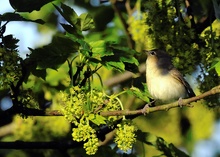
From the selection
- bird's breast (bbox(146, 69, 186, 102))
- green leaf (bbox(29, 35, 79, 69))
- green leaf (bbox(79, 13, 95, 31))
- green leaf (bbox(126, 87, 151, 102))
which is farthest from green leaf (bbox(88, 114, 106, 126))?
bird's breast (bbox(146, 69, 186, 102))

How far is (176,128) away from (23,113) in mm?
3347

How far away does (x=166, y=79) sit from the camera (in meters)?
4.95

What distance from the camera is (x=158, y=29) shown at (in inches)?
167

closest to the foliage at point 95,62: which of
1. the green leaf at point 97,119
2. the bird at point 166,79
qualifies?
the green leaf at point 97,119

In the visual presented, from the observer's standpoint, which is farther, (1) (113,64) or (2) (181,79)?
(2) (181,79)

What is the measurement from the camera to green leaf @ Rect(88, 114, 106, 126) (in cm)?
361

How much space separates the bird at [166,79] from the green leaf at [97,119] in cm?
110

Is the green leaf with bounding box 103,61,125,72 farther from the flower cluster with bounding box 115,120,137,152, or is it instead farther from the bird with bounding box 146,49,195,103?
the bird with bounding box 146,49,195,103

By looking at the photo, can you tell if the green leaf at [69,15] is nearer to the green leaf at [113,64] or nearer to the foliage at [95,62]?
the foliage at [95,62]

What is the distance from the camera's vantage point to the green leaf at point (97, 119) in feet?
11.8

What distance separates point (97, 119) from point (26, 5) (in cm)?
87

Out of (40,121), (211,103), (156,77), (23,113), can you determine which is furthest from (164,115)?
(23,113)

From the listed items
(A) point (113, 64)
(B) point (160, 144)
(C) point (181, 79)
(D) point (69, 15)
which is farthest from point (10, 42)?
(C) point (181, 79)

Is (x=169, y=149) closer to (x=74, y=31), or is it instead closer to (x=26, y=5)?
(x=74, y=31)
